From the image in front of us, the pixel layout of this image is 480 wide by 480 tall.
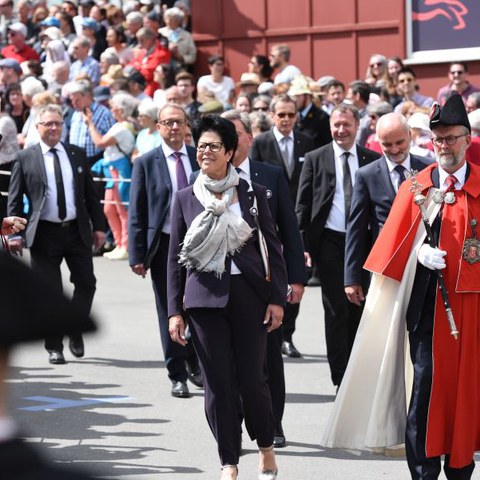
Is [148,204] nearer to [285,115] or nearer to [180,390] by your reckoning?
[180,390]

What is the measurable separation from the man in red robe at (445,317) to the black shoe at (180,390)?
3.15m

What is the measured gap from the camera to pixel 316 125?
14.8 m

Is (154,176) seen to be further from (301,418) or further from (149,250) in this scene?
(301,418)

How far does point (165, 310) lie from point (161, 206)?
72cm

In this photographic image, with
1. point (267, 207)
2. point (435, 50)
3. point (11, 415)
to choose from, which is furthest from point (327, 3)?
point (11, 415)

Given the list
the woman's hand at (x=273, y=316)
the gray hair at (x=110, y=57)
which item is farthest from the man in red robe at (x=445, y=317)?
the gray hair at (x=110, y=57)

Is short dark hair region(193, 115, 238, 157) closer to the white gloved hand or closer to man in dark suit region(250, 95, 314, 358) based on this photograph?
the white gloved hand

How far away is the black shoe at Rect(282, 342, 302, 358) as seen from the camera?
425 inches

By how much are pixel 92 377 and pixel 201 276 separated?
382 centimetres

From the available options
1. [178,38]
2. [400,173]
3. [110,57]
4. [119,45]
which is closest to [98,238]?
[400,173]

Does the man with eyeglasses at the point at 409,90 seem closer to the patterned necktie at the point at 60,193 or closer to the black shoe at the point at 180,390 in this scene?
the patterned necktie at the point at 60,193

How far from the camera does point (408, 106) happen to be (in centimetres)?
1467

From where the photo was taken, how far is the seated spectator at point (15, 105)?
17.3 metres

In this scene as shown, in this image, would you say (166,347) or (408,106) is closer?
(166,347)
